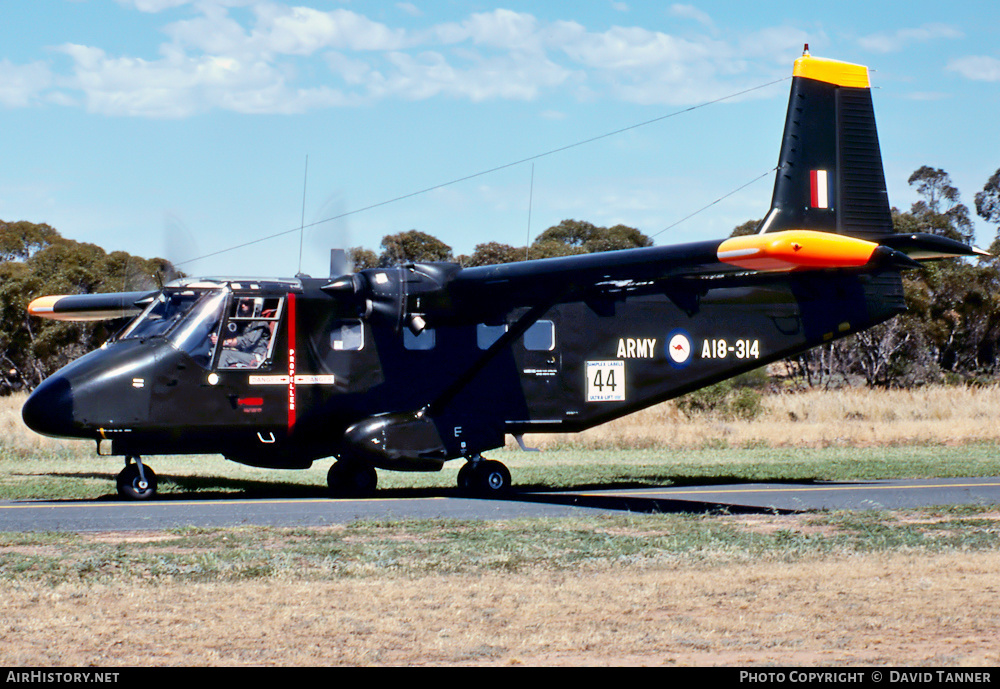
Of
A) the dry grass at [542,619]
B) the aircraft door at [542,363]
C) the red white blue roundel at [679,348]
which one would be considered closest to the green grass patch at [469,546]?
the dry grass at [542,619]

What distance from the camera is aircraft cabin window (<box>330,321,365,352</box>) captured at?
53.8 ft

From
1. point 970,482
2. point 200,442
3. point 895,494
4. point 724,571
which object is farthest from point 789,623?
point 970,482

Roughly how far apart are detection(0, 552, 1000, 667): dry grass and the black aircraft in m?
5.83

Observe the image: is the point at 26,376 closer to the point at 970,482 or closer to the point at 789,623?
the point at 970,482

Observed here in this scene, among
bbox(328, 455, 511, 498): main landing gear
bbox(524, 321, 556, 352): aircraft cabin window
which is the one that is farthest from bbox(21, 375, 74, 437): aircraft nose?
bbox(524, 321, 556, 352): aircraft cabin window

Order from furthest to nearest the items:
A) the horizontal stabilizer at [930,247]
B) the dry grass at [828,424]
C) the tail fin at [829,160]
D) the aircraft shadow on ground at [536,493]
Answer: the dry grass at [828,424], the tail fin at [829,160], the horizontal stabilizer at [930,247], the aircraft shadow on ground at [536,493]

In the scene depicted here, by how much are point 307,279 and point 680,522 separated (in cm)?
683

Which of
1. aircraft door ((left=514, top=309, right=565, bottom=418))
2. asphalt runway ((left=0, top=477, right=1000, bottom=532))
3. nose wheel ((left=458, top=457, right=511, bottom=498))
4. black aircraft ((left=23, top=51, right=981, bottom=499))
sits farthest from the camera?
aircraft door ((left=514, top=309, right=565, bottom=418))

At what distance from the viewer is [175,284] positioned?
15742 mm

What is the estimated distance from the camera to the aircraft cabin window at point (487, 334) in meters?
17.2

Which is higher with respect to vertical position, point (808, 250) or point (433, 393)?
point (808, 250)

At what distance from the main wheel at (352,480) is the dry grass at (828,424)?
33.7 feet

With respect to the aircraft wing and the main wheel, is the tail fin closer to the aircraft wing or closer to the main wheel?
the main wheel

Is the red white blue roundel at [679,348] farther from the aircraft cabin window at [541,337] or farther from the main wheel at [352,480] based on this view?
the main wheel at [352,480]
